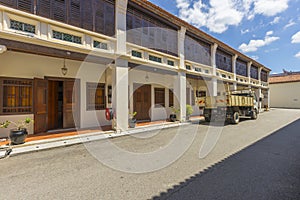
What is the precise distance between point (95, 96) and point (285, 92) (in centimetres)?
3294

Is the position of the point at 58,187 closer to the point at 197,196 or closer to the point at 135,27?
the point at 197,196

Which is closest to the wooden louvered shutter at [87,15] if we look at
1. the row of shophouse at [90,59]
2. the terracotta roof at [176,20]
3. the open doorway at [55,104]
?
the row of shophouse at [90,59]

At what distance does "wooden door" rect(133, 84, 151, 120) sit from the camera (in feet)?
35.0

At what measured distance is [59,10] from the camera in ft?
19.6

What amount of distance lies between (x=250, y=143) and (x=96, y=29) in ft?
24.8

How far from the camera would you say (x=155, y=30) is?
9305mm

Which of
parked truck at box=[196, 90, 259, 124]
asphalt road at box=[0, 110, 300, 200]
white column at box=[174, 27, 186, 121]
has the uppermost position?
white column at box=[174, 27, 186, 121]

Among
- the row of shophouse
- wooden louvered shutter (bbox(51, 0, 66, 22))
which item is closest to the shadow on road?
the row of shophouse

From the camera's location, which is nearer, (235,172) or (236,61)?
(235,172)

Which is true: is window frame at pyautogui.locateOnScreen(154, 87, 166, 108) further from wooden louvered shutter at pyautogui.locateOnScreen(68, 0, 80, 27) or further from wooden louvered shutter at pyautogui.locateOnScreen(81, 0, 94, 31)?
wooden louvered shutter at pyautogui.locateOnScreen(68, 0, 80, 27)

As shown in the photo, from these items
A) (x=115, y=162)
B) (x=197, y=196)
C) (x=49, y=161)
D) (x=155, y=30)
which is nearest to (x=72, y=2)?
(x=155, y=30)

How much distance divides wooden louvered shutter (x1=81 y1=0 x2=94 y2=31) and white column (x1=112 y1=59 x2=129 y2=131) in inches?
70.0

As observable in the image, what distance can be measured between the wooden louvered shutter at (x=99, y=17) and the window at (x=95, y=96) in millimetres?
2897

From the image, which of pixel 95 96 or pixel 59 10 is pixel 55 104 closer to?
pixel 95 96
